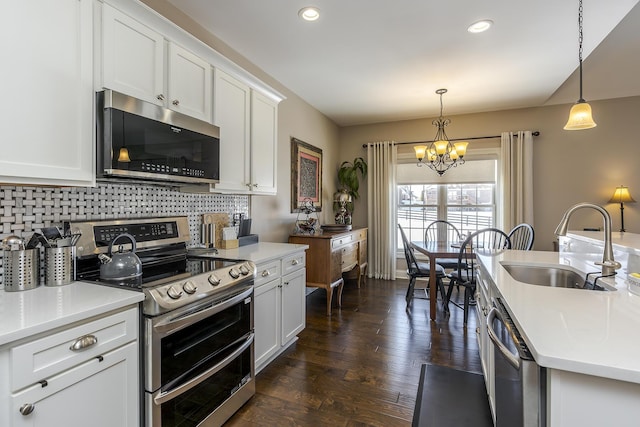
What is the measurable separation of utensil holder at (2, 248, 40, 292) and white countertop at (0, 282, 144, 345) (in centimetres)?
3

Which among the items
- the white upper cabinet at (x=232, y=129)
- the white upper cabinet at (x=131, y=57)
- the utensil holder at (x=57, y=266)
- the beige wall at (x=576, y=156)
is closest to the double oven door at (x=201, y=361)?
the utensil holder at (x=57, y=266)

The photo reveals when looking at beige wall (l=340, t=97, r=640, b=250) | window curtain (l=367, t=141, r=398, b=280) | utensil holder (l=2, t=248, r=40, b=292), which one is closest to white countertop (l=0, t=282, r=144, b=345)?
utensil holder (l=2, t=248, r=40, b=292)

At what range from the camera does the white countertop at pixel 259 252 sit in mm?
2256

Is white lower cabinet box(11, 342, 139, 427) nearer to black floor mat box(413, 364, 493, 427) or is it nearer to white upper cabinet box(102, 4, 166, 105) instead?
white upper cabinet box(102, 4, 166, 105)

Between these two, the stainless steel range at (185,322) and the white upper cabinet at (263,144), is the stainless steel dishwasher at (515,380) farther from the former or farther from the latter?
the white upper cabinet at (263,144)

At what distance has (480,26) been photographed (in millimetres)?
2572

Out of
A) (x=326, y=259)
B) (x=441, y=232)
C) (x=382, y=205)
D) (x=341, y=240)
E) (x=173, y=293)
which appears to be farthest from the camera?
(x=382, y=205)

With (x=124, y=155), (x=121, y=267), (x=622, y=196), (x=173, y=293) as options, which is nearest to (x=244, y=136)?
(x=124, y=155)

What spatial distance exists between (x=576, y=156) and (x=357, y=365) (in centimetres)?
437

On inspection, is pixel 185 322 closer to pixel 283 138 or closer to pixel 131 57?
pixel 131 57

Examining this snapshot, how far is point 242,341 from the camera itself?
195 centimetres

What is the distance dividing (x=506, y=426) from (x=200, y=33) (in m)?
3.12

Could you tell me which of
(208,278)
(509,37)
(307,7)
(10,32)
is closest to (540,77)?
(509,37)

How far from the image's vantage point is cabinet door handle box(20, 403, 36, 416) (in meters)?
0.97
